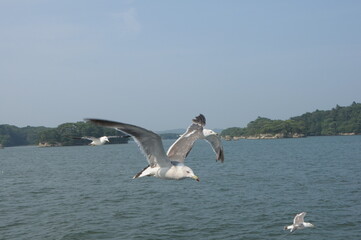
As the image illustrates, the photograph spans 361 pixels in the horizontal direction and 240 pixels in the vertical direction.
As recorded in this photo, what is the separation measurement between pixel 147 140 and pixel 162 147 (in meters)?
0.50

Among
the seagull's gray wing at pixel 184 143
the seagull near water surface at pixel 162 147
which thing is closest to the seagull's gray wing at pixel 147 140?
the seagull near water surface at pixel 162 147

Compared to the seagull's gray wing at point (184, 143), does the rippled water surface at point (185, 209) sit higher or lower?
lower

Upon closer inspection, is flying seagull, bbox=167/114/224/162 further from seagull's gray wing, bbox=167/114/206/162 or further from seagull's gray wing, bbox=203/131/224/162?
seagull's gray wing, bbox=203/131/224/162

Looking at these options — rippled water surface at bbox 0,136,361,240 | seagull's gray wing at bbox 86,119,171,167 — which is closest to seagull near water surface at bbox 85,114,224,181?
seagull's gray wing at bbox 86,119,171,167

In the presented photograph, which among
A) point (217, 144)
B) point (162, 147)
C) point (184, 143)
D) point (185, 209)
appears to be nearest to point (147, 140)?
point (162, 147)

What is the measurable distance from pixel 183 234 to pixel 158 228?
2078 mm

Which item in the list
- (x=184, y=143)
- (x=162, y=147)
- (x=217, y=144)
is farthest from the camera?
(x=217, y=144)

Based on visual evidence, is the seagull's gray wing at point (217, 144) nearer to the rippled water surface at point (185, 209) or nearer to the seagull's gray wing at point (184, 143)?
the seagull's gray wing at point (184, 143)

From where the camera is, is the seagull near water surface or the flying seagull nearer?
the seagull near water surface

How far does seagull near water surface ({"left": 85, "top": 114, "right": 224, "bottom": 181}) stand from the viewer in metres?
8.80

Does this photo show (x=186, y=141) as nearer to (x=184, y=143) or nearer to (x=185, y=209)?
(x=184, y=143)

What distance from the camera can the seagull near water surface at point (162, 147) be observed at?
346 inches

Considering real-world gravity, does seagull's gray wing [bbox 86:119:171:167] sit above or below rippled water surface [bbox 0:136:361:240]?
above

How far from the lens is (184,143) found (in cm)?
1220
